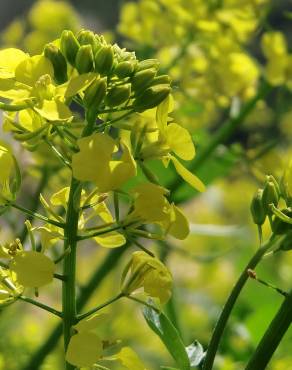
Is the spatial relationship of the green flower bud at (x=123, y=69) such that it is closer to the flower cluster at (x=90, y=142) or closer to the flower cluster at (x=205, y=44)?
the flower cluster at (x=90, y=142)

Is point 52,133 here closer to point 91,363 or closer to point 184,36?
point 91,363

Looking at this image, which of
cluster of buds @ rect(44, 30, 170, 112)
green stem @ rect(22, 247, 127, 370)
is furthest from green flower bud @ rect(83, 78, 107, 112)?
green stem @ rect(22, 247, 127, 370)

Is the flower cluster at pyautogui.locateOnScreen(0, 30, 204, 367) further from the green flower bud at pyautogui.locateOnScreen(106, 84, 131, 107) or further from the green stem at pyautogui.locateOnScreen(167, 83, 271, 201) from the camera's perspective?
the green stem at pyautogui.locateOnScreen(167, 83, 271, 201)

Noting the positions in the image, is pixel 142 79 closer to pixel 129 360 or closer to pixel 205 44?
pixel 129 360

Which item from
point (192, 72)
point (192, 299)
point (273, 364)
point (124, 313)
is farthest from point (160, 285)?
point (192, 299)

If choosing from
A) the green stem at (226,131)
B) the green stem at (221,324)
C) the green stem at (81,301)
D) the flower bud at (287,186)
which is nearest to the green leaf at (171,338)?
the green stem at (221,324)

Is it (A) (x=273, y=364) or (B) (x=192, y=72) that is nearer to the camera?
(A) (x=273, y=364)

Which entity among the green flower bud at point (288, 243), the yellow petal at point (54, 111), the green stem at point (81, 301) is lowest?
the green stem at point (81, 301)
